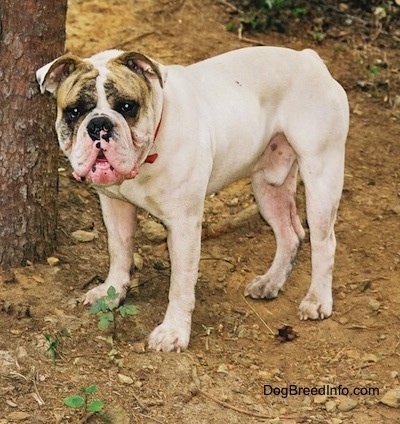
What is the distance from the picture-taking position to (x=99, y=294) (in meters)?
5.21

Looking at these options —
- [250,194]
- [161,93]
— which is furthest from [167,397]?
[250,194]

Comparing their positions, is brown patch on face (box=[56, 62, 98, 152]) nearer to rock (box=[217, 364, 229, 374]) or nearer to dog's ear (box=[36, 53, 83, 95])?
dog's ear (box=[36, 53, 83, 95])

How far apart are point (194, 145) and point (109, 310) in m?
1.00

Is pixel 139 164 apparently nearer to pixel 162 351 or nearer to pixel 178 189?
pixel 178 189

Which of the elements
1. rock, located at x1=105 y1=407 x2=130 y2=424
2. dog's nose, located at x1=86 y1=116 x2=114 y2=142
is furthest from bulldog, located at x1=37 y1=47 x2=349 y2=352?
rock, located at x1=105 y1=407 x2=130 y2=424

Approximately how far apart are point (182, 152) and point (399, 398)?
1566 mm

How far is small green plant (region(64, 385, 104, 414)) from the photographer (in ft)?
14.1

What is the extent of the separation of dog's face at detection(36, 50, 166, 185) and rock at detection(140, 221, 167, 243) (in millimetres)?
1680

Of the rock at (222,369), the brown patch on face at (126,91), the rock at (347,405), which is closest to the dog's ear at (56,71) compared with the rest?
the brown patch on face at (126,91)

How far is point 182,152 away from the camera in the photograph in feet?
15.4

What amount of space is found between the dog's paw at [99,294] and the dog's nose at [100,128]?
1214 millimetres

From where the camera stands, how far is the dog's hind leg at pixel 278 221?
5.71m

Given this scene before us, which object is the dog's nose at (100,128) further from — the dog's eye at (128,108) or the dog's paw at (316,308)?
the dog's paw at (316,308)

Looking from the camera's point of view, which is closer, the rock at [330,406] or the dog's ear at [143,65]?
the dog's ear at [143,65]
